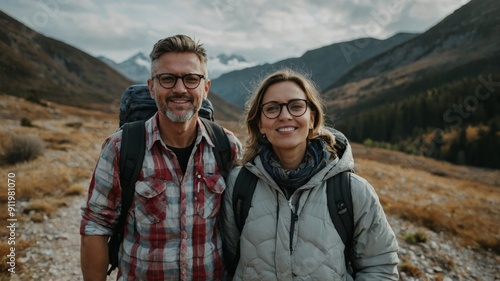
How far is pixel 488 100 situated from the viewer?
57406 millimetres

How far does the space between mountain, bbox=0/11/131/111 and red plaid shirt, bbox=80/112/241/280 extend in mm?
45662

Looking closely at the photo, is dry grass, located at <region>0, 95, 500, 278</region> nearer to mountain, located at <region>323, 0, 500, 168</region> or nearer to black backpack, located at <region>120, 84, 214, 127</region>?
black backpack, located at <region>120, 84, 214, 127</region>

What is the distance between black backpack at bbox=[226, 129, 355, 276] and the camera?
2434 millimetres

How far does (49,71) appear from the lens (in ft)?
304

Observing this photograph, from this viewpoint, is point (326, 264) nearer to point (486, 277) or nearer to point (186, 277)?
point (186, 277)


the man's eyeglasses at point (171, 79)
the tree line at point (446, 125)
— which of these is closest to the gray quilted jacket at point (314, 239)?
the man's eyeglasses at point (171, 79)

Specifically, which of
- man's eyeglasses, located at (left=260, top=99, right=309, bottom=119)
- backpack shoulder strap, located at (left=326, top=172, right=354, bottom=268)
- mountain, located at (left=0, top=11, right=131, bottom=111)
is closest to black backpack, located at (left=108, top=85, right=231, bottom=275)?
man's eyeglasses, located at (left=260, top=99, right=309, bottom=119)

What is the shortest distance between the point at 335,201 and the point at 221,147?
121 cm

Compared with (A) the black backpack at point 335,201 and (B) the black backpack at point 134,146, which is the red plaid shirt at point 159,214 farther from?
(A) the black backpack at point 335,201

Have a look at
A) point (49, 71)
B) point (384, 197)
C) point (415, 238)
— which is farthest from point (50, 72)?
point (415, 238)

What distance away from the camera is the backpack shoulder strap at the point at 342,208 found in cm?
243

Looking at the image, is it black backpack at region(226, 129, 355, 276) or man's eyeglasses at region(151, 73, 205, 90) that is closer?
black backpack at region(226, 129, 355, 276)

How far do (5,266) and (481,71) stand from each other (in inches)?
4796

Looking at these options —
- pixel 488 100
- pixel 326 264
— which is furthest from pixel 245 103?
pixel 488 100
